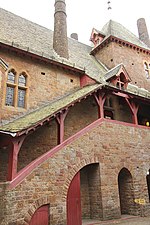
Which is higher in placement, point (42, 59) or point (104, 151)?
point (42, 59)

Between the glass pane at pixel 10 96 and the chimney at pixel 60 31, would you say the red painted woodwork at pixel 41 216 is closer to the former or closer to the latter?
the glass pane at pixel 10 96

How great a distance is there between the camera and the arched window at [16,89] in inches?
452

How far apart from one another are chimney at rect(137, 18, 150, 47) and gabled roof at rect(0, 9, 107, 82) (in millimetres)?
7930

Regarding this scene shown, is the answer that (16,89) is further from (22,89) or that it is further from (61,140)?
(61,140)

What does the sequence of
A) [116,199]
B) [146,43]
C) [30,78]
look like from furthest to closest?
[146,43] → [30,78] → [116,199]

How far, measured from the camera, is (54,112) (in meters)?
9.36

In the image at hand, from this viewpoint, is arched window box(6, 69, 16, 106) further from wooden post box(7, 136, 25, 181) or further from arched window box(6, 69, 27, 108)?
wooden post box(7, 136, 25, 181)

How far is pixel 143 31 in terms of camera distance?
24578 mm

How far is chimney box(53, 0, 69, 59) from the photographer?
15.8 meters

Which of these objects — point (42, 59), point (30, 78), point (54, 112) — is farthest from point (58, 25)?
point (54, 112)

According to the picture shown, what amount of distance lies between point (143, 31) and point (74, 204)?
21763mm

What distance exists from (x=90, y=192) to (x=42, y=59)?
312 inches

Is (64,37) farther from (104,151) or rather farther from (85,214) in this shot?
(85,214)

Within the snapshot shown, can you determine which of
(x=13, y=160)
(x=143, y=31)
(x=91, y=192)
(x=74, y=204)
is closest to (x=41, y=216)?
(x=74, y=204)
